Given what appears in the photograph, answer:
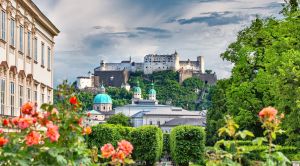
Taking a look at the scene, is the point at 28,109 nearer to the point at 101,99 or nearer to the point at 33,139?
the point at 33,139

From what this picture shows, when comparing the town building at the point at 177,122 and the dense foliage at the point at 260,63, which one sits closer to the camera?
the dense foliage at the point at 260,63

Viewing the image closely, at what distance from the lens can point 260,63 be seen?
3953 centimetres

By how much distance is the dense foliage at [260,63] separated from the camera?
3333cm

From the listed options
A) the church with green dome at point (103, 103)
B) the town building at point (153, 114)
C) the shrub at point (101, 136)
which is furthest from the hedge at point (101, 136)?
the church with green dome at point (103, 103)

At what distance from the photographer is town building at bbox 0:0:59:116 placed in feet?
85.0

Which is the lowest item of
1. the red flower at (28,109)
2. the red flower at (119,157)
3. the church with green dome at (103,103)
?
the red flower at (119,157)

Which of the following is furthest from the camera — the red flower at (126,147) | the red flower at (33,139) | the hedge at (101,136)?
the hedge at (101,136)

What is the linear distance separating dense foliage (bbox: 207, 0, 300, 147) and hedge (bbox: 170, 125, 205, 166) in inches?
202

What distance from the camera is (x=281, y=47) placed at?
36188 mm

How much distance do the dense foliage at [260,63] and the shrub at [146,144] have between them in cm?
800

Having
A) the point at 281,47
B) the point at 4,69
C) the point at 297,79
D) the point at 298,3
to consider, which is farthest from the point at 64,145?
the point at 298,3

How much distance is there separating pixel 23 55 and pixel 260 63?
1580 cm

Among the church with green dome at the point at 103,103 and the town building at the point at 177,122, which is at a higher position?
the church with green dome at the point at 103,103

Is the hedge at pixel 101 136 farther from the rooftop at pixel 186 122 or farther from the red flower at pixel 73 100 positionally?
the rooftop at pixel 186 122
